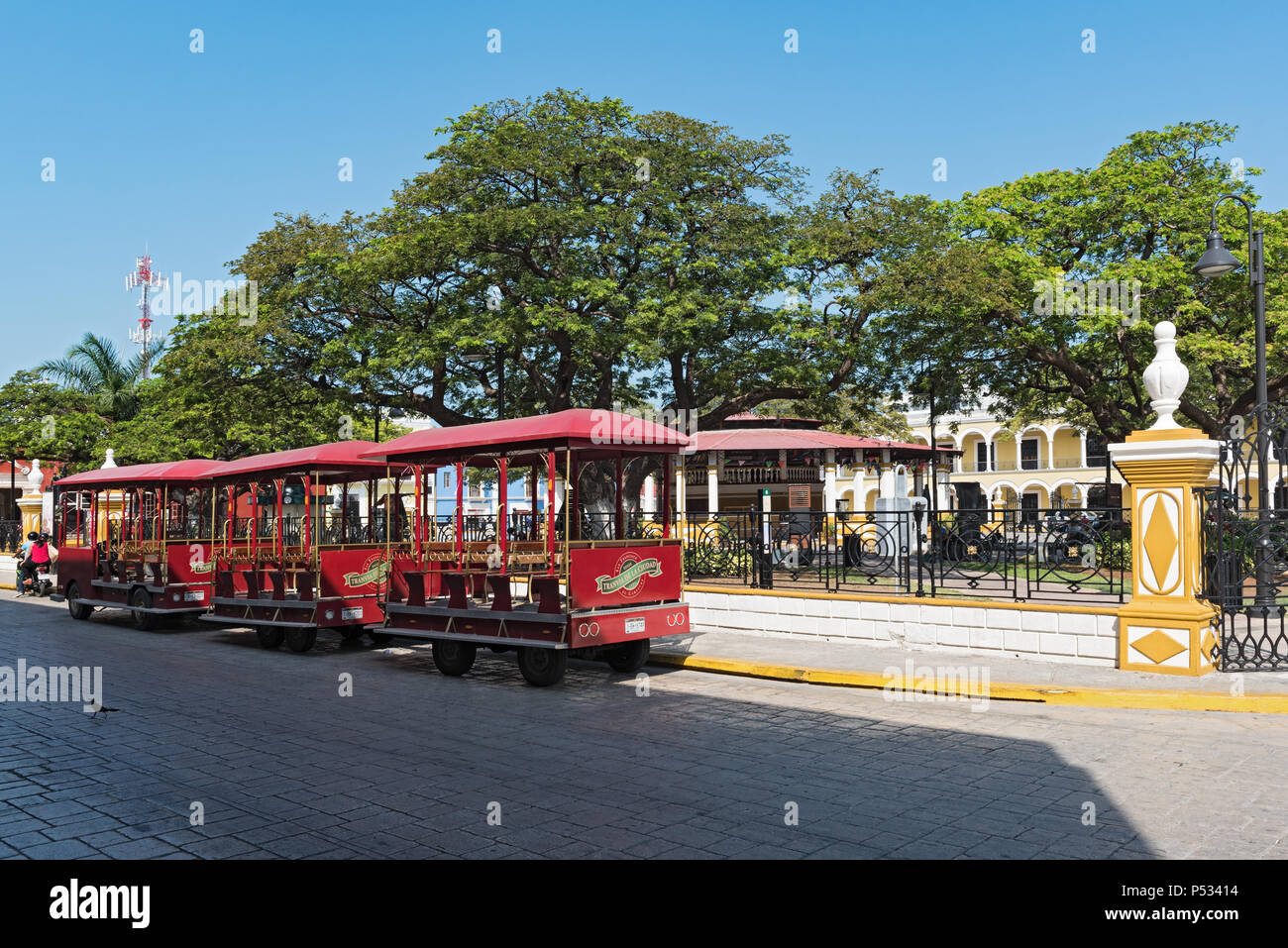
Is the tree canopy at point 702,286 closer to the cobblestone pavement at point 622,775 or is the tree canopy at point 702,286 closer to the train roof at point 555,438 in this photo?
the train roof at point 555,438

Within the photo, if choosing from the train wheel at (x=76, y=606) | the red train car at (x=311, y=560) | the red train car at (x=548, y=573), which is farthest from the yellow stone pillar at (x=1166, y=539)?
the train wheel at (x=76, y=606)

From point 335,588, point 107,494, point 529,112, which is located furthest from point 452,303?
point 335,588

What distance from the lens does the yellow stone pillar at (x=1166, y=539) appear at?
1026 centimetres

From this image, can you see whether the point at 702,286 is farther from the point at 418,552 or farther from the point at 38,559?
the point at 38,559

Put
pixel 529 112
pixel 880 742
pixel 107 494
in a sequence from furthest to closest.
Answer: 1. pixel 529 112
2. pixel 107 494
3. pixel 880 742

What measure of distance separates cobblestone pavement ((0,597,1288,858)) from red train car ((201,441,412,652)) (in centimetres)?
323

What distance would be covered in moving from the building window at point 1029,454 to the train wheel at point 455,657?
61.6 metres

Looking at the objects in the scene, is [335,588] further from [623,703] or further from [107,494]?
[107,494]

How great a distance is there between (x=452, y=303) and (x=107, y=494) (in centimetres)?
886

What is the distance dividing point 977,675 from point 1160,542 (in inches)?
96.5

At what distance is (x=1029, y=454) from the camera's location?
67062mm

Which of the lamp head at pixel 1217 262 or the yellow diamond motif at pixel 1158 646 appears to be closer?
the yellow diamond motif at pixel 1158 646

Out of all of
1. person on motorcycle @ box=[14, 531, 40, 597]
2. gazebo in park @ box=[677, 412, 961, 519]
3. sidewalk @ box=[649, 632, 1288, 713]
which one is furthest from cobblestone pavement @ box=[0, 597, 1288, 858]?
person on motorcycle @ box=[14, 531, 40, 597]
